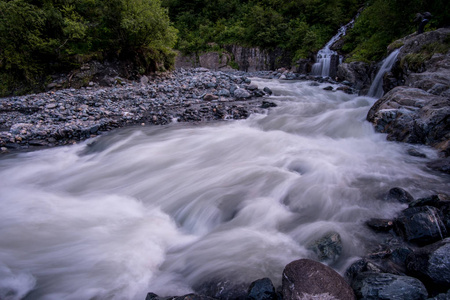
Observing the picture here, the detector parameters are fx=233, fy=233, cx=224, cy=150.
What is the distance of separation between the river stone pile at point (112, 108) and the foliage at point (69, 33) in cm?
191

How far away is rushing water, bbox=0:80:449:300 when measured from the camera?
2.54m

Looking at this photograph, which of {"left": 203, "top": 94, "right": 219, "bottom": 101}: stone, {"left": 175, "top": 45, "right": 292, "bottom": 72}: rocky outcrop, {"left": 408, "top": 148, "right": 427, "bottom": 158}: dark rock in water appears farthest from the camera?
{"left": 175, "top": 45, "right": 292, "bottom": 72}: rocky outcrop

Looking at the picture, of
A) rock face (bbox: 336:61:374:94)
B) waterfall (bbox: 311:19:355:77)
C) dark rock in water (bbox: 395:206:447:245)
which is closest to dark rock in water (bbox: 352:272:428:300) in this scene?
dark rock in water (bbox: 395:206:447:245)

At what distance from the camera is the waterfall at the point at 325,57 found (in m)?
15.1

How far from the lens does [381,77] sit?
8.88 m

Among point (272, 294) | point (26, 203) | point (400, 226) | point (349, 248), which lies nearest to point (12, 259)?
point (26, 203)

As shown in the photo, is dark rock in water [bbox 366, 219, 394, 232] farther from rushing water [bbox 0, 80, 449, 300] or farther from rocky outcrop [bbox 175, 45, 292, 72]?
rocky outcrop [bbox 175, 45, 292, 72]

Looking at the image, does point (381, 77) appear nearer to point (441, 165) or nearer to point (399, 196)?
point (441, 165)

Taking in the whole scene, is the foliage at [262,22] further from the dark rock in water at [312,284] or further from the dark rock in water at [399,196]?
the dark rock in water at [312,284]

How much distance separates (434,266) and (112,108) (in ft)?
28.3

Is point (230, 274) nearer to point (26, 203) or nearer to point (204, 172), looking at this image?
point (204, 172)

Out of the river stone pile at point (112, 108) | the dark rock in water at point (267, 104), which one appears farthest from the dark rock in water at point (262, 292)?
the dark rock in water at point (267, 104)

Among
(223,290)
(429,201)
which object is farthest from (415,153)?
(223,290)

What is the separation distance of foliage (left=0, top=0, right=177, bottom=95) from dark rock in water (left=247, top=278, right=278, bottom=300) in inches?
435
